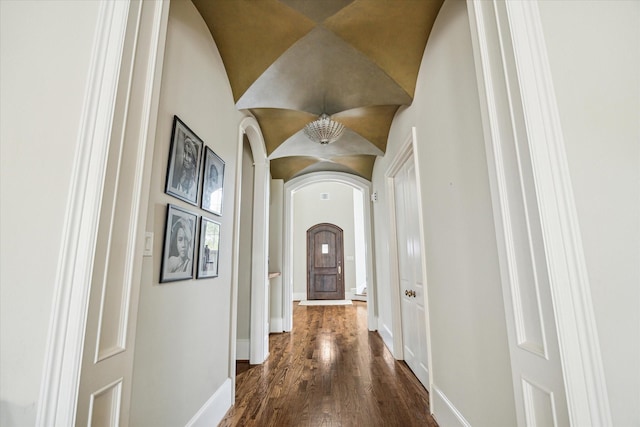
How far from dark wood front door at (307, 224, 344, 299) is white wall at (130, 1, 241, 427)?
637 cm

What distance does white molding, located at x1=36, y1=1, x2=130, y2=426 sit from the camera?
0.75 metres

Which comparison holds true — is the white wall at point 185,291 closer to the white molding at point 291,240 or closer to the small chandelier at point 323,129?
the small chandelier at point 323,129

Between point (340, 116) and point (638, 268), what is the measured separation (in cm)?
289

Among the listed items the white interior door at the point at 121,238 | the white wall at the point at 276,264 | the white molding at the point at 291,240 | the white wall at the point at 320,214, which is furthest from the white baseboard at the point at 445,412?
the white wall at the point at 320,214

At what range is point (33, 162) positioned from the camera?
0.87 m

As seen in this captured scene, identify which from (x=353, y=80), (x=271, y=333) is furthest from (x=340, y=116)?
(x=271, y=333)

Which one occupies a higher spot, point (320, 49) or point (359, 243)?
point (320, 49)

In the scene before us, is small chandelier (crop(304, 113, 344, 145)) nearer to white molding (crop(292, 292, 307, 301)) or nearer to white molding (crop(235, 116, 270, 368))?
white molding (crop(235, 116, 270, 368))

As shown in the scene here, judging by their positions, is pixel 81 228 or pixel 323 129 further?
pixel 323 129

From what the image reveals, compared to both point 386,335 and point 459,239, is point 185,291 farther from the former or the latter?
point 386,335

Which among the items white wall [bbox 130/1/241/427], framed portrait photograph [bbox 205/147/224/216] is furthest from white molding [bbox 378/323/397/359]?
framed portrait photograph [bbox 205/147/224/216]

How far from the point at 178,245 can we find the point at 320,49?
170 cm

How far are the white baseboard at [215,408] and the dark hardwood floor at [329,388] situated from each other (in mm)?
65

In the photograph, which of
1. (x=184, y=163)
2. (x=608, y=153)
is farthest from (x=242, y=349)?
(x=608, y=153)
